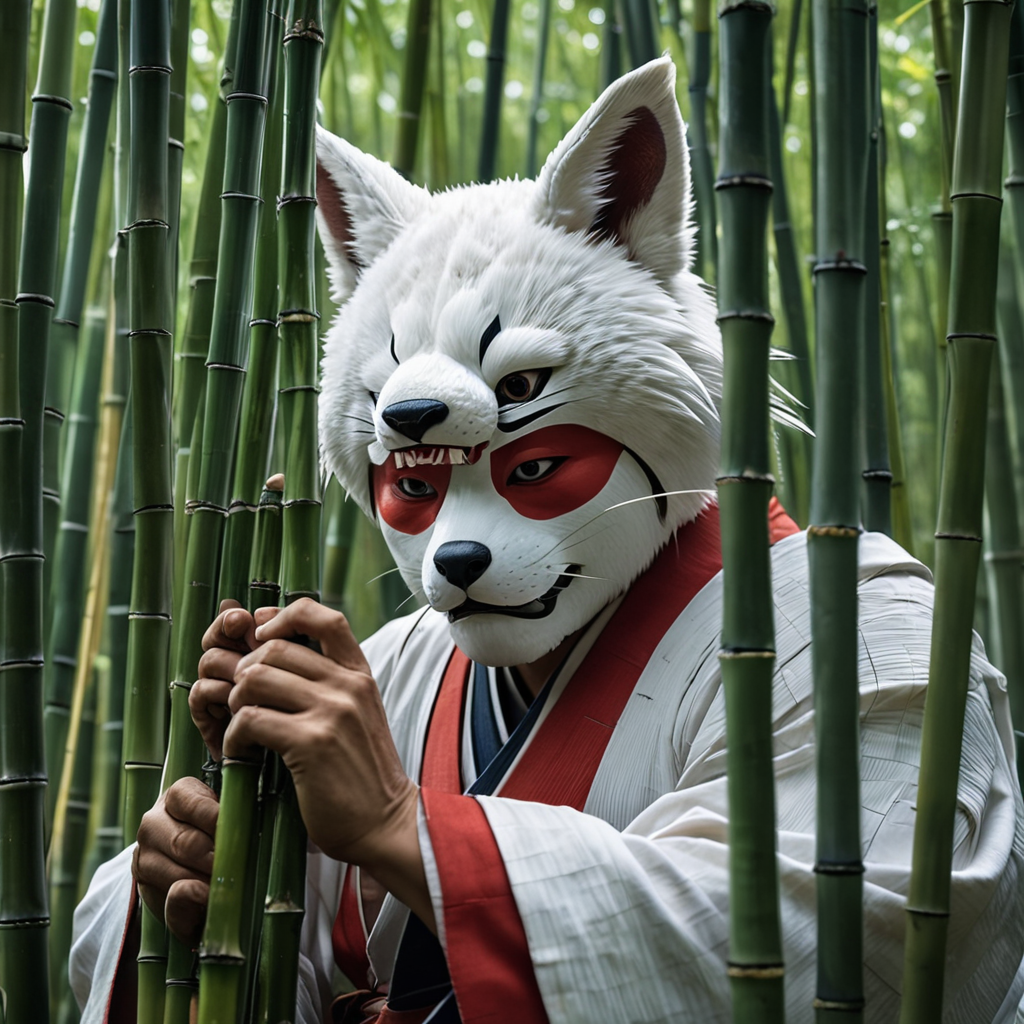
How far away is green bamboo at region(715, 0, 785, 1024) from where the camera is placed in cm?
62

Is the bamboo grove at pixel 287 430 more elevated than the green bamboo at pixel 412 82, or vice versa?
the green bamboo at pixel 412 82

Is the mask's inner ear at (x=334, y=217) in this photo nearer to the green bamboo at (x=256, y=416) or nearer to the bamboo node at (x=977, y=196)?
the green bamboo at (x=256, y=416)

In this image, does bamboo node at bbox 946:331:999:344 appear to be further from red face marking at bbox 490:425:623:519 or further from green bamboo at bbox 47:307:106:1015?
green bamboo at bbox 47:307:106:1015

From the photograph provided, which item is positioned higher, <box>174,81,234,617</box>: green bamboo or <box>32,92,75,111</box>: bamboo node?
<box>32,92,75,111</box>: bamboo node

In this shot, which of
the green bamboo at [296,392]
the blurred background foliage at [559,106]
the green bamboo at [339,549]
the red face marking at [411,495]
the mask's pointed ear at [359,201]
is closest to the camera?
the green bamboo at [296,392]

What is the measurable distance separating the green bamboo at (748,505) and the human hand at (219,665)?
1.25 feet

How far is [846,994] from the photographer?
2.12 feet

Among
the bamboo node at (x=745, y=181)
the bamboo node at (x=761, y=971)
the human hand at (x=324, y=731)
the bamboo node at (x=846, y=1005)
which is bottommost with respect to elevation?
the bamboo node at (x=846, y=1005)

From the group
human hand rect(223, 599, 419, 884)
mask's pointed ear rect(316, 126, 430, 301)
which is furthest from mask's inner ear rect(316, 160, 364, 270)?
human hand rect(223, 599, 419, 884)

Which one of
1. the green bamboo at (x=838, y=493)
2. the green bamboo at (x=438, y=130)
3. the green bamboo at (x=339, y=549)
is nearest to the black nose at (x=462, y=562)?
the green bamboo at (x=838, y=493)

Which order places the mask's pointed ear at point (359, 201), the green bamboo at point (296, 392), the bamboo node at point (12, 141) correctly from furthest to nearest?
the mask's pointed ear at point (359, 201) < the bamboo node at point (12, 141) < the green bamboo at point (296, 392)

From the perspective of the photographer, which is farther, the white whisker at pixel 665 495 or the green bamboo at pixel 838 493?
the white whisker at pixel 665 495

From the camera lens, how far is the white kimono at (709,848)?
2.61ft

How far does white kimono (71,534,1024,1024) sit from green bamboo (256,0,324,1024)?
3.9 inches
